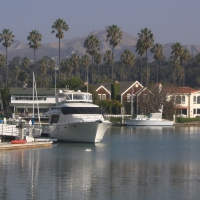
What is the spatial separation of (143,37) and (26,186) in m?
92.8

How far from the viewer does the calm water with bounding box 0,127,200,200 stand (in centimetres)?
3297

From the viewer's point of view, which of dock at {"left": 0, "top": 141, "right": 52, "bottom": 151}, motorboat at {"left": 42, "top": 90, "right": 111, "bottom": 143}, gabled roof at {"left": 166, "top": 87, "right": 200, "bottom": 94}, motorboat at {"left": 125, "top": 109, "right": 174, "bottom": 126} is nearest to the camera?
dock at {"left": 0, "top": 141, "right": 52, "bottom": 151}

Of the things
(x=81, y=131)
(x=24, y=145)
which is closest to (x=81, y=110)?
(x=81, y=131)

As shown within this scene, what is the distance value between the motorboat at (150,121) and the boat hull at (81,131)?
142 feet

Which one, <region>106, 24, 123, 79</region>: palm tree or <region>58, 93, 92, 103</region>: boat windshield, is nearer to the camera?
<region>58, 93, 92, 103</region>: boat windshield

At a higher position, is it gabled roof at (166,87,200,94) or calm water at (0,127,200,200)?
gabled roof at (166,87,200,94)

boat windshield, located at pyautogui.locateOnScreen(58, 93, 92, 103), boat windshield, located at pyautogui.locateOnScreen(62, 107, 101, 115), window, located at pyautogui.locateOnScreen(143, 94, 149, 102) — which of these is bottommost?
boat windshield, located at pyautogui.locateOnScreen(62, 107, 101, 115)

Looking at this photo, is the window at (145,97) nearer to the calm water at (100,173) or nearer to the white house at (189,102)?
the white house at (189,102)

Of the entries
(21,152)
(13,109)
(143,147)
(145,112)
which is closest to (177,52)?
(145,112)

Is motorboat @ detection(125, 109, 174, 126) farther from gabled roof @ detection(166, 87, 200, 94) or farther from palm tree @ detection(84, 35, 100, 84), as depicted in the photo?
palm tree @ detection(84, 35, 100, 84)

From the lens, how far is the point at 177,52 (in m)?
133

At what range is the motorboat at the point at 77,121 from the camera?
194 ft

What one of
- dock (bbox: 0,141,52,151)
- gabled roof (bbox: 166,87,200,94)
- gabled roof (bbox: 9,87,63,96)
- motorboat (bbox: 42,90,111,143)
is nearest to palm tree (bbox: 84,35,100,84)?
gabled roof (bbox: 9,87,63,96)

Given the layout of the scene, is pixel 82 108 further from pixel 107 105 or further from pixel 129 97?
pixel 129 97
